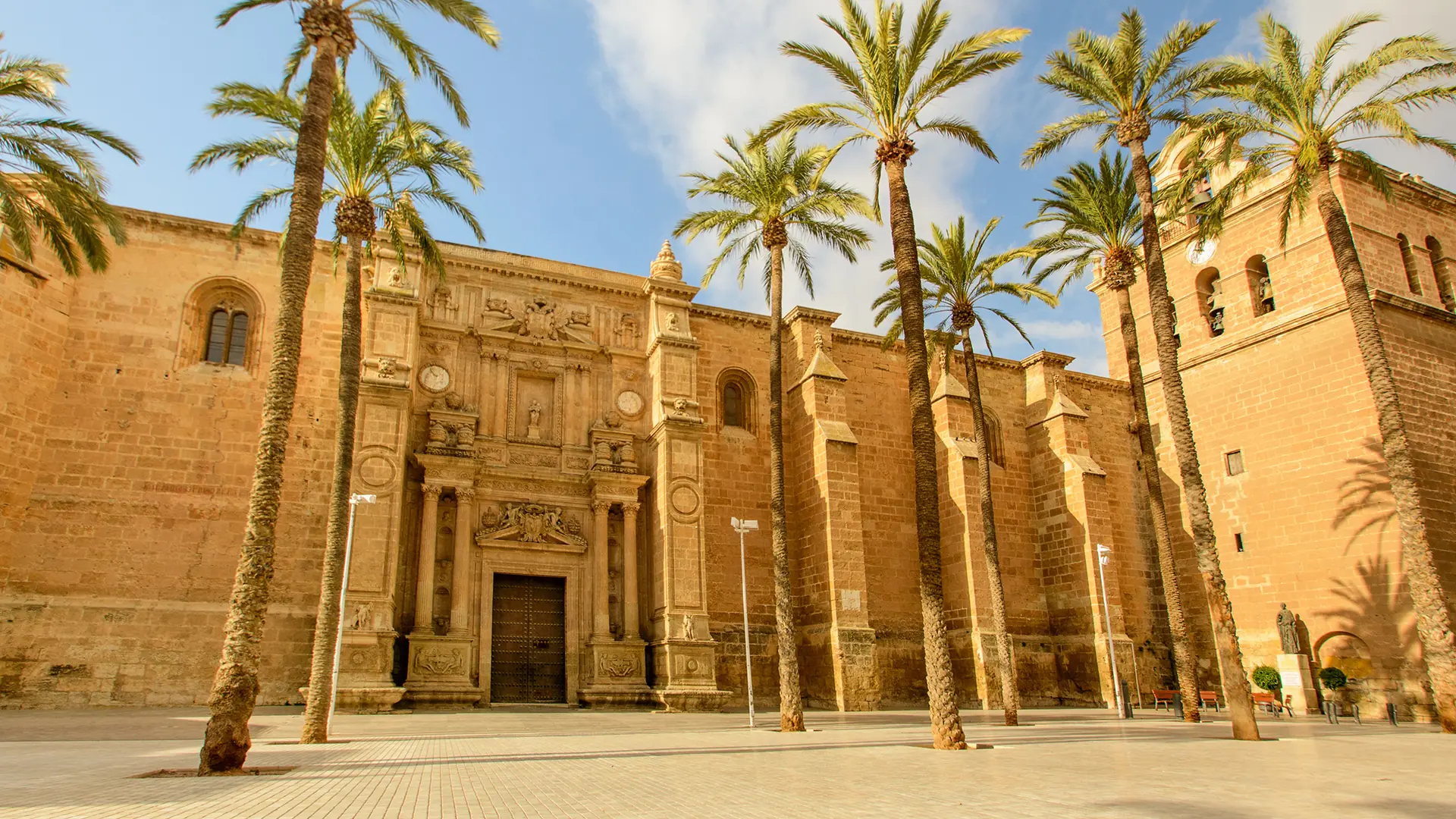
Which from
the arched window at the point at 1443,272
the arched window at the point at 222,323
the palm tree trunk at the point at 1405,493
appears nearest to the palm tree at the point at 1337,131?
the palm tree trunk at the point at 1405,493

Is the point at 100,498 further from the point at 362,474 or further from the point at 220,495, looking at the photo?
the point at 362,474

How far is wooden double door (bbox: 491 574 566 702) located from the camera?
750 inches

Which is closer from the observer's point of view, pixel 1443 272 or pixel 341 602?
pixel 341 602

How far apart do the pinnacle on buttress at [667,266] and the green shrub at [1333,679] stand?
1782 cm

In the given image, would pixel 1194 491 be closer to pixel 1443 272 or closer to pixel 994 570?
pixel 994 570

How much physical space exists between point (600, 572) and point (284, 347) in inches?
444

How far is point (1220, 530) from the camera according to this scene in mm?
23969

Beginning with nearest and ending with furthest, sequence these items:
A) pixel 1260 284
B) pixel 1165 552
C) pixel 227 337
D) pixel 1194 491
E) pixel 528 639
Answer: pixel 1194 491, pixel 1165 552, pixel 227 337, pixel 528 639, pixel 1260 284

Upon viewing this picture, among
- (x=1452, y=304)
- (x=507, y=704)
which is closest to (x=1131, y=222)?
(x=1452, y=304)

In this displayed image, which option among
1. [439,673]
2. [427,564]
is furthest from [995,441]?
[439,673]

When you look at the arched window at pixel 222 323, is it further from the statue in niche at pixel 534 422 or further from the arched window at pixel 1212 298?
the arched window at pixel 1212 298

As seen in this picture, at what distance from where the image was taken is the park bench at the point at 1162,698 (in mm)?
22859

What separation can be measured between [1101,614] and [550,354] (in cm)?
1550

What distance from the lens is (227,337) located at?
1927 centimetres
